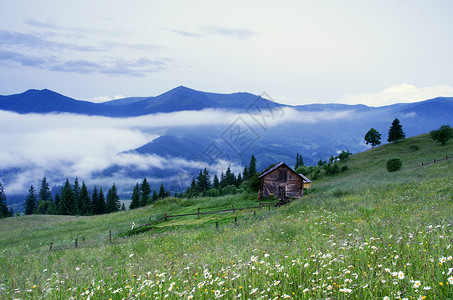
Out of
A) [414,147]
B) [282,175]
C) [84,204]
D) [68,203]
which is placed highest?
[414,147]

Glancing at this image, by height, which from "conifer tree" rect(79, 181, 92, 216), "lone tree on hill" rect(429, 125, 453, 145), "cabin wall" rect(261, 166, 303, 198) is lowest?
"conifer tree" rect(79, 181, 92, 216)

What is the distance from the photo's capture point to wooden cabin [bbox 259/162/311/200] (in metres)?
53.9

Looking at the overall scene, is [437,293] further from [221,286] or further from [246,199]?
[246,199]

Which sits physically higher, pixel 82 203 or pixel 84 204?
pixel 82 203

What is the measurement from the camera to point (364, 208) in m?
14.3

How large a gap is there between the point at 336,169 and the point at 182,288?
86166 mm

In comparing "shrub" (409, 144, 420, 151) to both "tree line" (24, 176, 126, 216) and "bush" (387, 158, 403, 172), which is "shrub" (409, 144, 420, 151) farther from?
"tree line" (24, 176, 126, 216)

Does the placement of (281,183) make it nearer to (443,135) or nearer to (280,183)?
(280,183)

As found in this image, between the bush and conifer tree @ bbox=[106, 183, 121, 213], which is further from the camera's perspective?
conifer tree @ bbox=[106, 183, 121, 213]

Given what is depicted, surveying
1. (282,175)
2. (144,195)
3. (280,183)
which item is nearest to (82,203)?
(144,195)

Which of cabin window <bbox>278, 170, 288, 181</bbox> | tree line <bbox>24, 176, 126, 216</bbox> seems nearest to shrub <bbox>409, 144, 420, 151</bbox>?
cabin window <bbox>278, 170, 288, 181</bbox>

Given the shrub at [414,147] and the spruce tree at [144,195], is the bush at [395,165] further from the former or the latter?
the spruce tree at [144,195]

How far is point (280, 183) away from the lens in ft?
178

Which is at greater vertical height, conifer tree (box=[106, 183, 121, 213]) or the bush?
the bush
